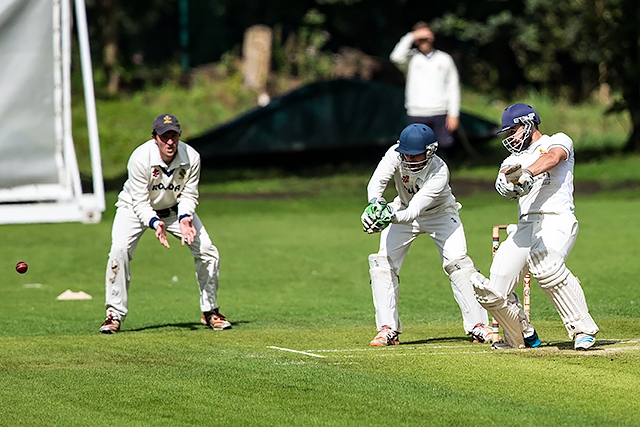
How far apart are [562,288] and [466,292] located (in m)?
1.32

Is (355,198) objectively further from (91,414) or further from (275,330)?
(91,414)

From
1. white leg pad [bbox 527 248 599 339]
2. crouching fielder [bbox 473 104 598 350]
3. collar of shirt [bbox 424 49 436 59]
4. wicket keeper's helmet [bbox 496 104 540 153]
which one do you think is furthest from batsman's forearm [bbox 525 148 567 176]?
collar of shirt [bbox 424 49 436 59]

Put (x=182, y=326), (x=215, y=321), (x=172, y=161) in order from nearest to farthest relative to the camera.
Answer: (x=172, y=161), (x=215, y=321), (x=182, y=326)

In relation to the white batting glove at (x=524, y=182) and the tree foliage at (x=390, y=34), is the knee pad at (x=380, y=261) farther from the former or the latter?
the tree foliage at (x=390, y=34)

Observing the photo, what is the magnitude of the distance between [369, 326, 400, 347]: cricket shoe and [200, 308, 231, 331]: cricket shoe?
1.84 metres

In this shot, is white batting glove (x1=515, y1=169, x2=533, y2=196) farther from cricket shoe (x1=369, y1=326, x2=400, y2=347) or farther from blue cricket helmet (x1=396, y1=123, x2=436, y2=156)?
cricket shoe (x1=369, y1=326, x2=400, y2=347)

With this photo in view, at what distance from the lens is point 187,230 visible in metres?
11.1

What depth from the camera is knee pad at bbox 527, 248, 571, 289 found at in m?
9.20

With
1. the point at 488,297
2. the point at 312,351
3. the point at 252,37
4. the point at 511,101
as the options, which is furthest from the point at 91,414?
the point at 511,101

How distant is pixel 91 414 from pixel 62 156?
700 cm

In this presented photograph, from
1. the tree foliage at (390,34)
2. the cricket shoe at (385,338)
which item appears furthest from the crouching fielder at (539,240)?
the tree foliage at (390,34)

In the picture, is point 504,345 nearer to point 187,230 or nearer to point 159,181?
point 187,230

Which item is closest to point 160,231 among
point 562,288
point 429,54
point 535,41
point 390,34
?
point 562,288

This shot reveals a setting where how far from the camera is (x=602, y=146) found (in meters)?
29.3
